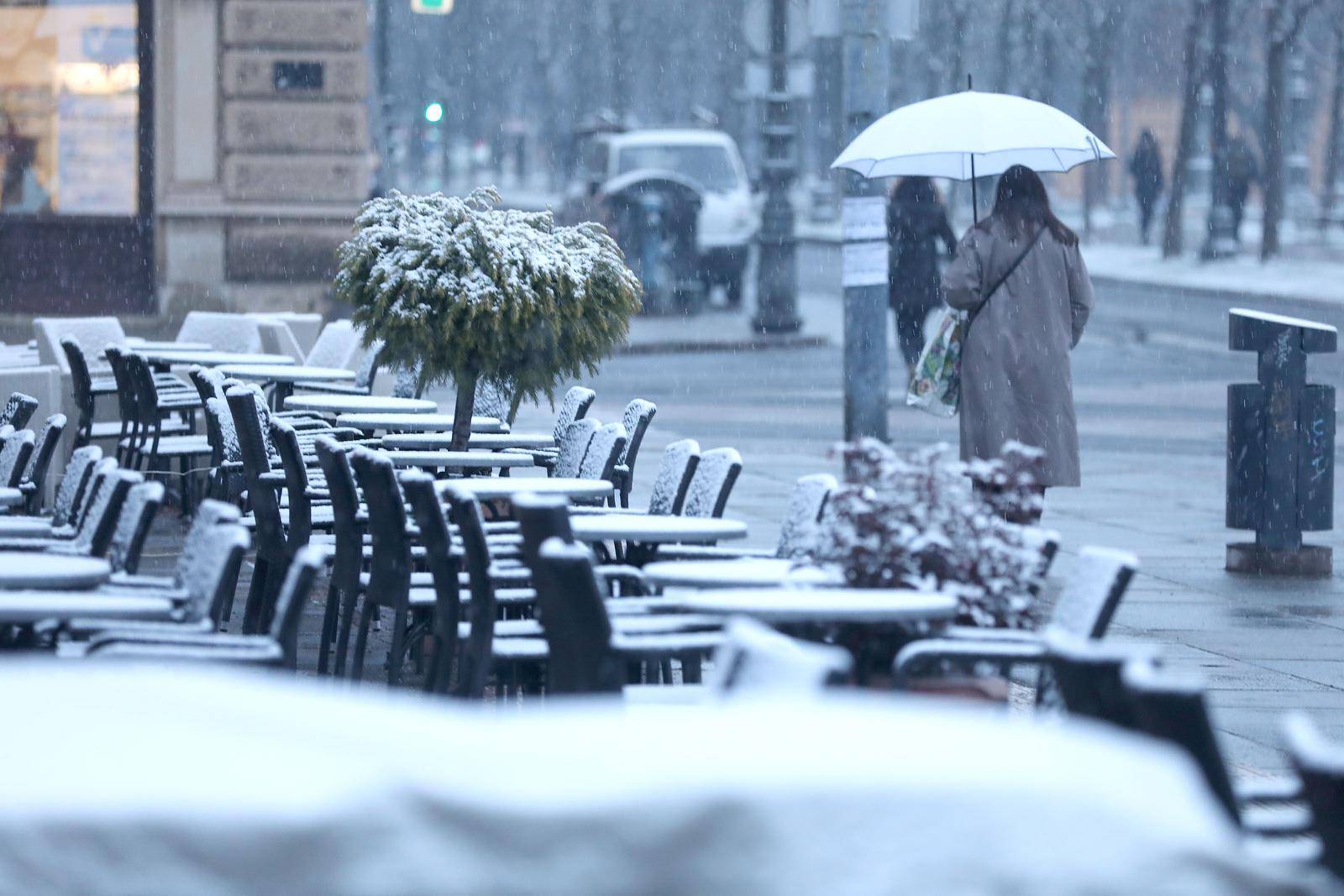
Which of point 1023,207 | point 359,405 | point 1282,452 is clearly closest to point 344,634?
point 359,405

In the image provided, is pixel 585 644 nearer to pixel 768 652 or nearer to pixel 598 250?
pixel 768 652

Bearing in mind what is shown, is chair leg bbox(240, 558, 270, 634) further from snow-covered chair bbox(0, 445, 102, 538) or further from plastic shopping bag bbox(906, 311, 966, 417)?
plastic shopping bag bbox(906, 311, 966, 417)

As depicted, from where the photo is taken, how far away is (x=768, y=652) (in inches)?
143

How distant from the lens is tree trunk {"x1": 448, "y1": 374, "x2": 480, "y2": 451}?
891 centimetres

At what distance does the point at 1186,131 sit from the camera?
40.1 metres

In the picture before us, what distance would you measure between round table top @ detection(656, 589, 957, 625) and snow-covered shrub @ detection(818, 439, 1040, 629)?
7 centimetres

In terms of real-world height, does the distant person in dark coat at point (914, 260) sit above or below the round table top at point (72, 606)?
above

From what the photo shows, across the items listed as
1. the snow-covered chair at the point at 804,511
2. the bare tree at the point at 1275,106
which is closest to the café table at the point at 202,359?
the snow-covered chair at the point at 804,511

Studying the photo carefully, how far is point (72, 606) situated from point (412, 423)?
5093mm

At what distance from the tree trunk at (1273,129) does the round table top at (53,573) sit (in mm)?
33104

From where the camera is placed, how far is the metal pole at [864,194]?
13.1m

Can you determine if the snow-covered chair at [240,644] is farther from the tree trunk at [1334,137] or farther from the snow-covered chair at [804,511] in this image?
the tree trunk at [1334,137]

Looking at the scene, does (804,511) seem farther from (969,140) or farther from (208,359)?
(208,359)

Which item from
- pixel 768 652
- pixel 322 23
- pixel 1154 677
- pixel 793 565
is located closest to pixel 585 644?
pixel 793 565
